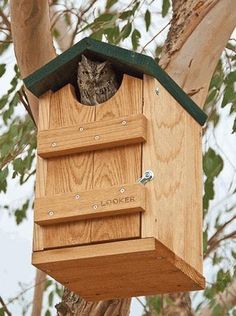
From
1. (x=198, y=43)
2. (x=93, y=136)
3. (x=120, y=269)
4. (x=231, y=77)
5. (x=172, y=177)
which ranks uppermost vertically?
(x=231, y=77)

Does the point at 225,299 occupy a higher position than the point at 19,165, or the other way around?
the point at 19,165

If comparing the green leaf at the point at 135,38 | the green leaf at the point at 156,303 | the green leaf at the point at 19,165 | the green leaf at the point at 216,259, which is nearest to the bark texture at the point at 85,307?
the green leaf at the point at 19,165

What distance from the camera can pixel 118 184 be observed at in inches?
145

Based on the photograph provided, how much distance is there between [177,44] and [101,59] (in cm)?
85

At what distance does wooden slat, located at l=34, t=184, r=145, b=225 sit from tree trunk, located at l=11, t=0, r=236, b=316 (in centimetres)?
85

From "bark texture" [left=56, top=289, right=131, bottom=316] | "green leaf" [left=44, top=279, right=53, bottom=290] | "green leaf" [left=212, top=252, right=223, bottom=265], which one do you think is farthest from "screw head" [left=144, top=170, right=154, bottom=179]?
"green leaf" [left=44, top=279, right=53, bottom=290]

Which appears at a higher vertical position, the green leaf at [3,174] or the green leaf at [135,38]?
the green leaf at [135,38]

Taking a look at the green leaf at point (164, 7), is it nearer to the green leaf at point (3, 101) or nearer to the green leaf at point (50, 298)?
the green leaf at point (3, 101)

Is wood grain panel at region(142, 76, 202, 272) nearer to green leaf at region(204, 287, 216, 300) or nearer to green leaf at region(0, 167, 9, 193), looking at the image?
green leaf at region(0, 167, 9, 193)

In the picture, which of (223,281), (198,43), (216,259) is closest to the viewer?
(198,43)

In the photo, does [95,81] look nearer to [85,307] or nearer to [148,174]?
[148,174]

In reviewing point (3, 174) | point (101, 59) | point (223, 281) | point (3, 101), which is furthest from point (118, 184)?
point (223, 281)

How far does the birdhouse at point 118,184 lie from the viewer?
3.60m

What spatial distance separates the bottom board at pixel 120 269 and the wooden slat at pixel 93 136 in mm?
372
